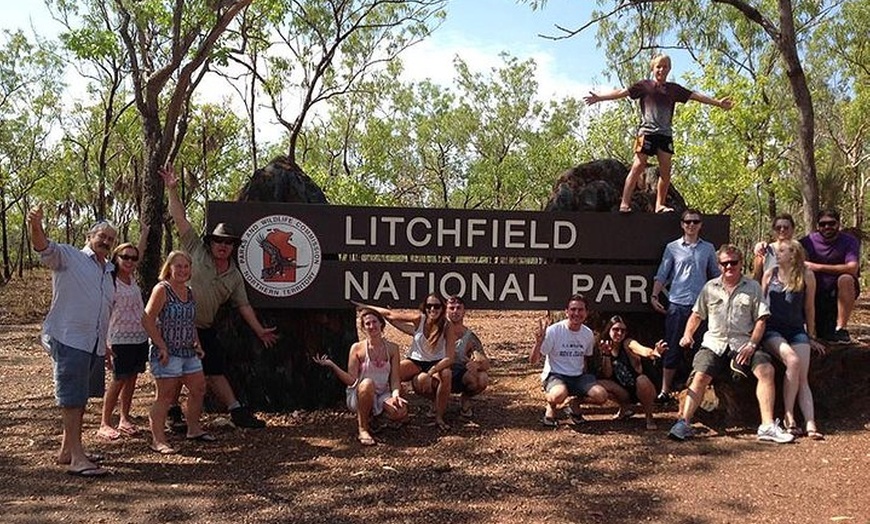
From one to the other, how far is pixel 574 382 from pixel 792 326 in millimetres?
1869

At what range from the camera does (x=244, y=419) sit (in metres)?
6.20

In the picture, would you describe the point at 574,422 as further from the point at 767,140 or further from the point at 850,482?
the point at 767,140

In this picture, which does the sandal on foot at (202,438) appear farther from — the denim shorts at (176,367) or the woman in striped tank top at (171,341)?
the denim shorts at (176,367)

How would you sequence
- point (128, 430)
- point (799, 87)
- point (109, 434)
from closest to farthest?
point (109, 434) < point (128, 430) < point (799, 87)

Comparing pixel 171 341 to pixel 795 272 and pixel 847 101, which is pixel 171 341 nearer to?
pixel 795 272

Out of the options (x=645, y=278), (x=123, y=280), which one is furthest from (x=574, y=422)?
(x=123, y=280)

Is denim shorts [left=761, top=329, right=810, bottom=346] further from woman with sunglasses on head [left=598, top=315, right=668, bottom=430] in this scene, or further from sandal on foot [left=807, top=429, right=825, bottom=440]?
woman with sunglasses on head [left=598, top=315, right=668, bottom=430]

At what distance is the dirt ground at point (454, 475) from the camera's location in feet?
14.2

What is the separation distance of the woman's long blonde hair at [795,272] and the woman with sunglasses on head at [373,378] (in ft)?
10.9

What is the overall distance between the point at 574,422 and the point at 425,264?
2052mm

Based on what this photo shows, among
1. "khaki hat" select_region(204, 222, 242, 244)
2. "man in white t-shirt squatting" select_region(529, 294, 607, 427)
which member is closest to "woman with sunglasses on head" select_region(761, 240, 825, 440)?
"man in white t-shirt squatting" select_region(529, 294, 607, 427)

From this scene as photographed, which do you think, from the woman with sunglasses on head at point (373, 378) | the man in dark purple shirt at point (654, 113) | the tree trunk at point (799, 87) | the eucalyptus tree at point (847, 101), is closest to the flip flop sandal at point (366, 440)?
the woman with sunglasses on head at point (373, 378)

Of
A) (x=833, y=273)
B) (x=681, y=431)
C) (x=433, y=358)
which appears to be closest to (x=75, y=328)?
(x=433, y=358)

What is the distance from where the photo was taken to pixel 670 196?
25.4ft
